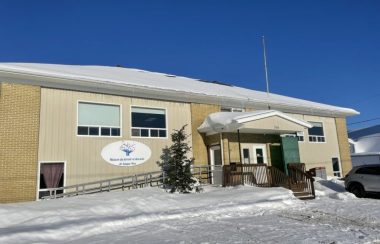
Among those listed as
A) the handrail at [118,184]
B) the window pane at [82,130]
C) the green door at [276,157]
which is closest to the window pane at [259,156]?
the green door at [276,157]

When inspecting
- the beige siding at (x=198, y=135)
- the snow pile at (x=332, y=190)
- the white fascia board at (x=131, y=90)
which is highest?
the white fascia board at (x=131, y=90)

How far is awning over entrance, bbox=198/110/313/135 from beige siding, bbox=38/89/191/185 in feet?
13.1

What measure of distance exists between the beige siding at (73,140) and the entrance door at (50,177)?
0.75ft

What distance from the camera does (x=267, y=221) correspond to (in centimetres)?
1004

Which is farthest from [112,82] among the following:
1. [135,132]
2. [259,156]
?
[259,156]

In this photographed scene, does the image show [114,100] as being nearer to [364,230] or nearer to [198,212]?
[198,212]

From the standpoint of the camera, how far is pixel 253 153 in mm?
19156

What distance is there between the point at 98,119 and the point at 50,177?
3194 mm

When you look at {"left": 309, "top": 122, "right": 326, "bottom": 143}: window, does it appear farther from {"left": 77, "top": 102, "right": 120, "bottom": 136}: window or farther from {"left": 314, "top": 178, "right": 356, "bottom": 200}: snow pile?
{"left": 77, "top": 102, "right": 120, "bottom": 136}: window

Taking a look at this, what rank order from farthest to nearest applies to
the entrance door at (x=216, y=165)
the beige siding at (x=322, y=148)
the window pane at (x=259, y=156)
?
the beige siding at (x=322, y=148) → the window pane at (x=259, y=156) → the entrance door at (x=216, y=165)

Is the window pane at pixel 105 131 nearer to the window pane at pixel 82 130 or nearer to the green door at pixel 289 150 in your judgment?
the window pane at pixel 82 130

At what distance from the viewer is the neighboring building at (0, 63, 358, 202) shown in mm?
13391

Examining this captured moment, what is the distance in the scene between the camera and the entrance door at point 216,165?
17100mm

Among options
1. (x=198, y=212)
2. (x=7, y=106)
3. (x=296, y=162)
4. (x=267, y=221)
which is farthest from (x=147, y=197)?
(x=296, y=162)
